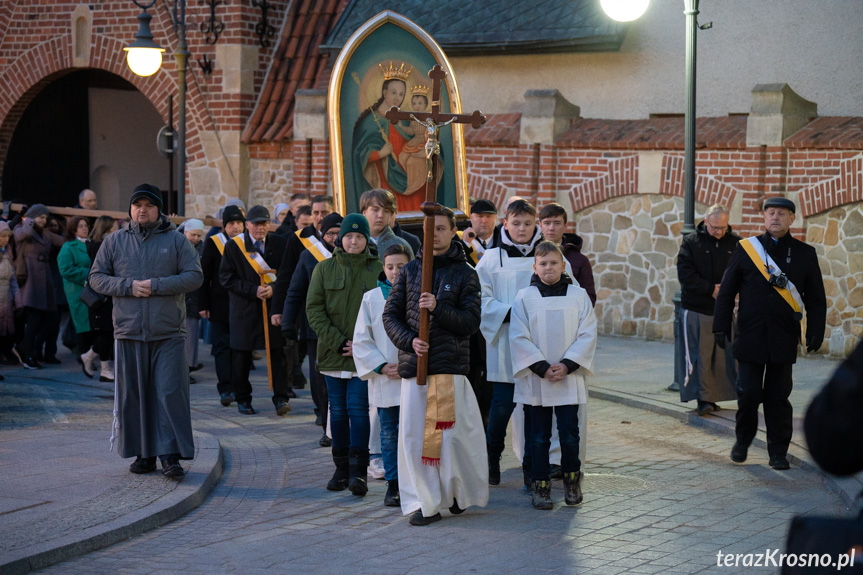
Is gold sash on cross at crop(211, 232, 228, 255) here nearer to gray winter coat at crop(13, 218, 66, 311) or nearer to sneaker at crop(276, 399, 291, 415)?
sneaker at crop(276, 399, 291, 415)

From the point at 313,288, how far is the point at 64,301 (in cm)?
749

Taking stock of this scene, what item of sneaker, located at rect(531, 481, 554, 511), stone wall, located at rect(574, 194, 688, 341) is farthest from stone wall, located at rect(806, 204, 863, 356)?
sneaker, located at rect(531, 481, 554, 511)

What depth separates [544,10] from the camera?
1659cm

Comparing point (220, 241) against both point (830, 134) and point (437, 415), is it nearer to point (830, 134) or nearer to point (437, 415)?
point (437, 415)

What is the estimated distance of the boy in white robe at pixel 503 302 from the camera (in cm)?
759

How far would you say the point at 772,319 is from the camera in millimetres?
8328

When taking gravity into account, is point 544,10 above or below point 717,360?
above

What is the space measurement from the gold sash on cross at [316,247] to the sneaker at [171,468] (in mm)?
2151

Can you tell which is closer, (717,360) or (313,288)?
(313,288)

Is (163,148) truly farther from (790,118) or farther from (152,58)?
(790,118)

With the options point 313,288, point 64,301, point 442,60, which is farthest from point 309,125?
point 313,288

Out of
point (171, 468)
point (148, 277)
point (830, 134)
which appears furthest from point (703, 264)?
point (171, 468)

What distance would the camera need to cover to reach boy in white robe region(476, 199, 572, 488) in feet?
24.9

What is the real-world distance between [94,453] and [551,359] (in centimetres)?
337
